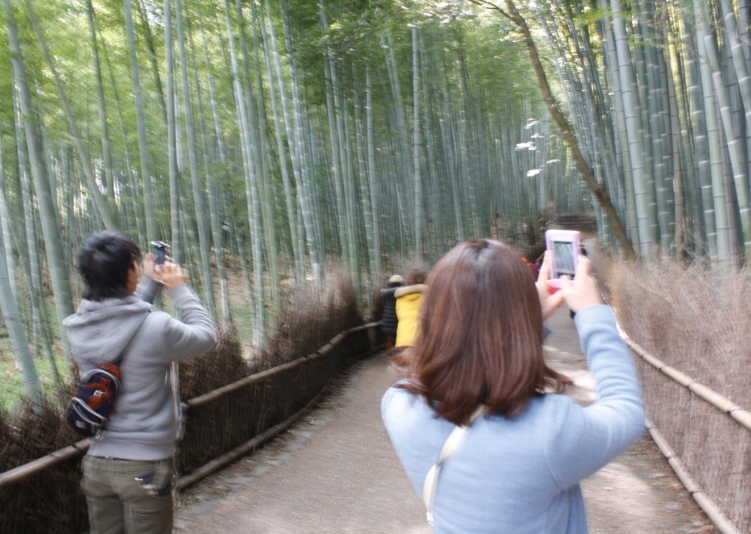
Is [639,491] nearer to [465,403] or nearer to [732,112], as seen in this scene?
[732,112]

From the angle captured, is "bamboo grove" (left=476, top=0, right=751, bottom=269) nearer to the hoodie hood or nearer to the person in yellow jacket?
the person in yellow jacket

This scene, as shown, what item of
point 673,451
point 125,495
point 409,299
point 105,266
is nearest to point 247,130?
point 409,299

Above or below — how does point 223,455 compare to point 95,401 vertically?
below

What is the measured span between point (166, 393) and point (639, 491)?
2.38 meters

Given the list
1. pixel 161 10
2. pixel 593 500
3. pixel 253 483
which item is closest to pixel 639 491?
pixel 593 500

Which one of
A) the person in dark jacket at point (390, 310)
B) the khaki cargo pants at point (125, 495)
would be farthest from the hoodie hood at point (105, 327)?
the person in dark jacket at point (390, 310)

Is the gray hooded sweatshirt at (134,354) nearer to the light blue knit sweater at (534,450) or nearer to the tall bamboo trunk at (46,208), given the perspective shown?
the light blue knit sweater at (534,450)

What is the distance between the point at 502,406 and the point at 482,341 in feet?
0.28

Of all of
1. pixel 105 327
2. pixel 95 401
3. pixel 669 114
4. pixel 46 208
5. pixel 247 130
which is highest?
pixel 247 130

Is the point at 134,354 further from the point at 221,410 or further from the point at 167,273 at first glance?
the point at 221,410

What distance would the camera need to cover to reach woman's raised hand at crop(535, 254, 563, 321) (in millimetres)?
1059

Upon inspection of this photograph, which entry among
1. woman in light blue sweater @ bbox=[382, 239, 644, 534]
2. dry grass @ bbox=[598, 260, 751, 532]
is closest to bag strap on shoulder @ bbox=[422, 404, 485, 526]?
woman in light blue sweater @ bbox=[382, 239, 644, 534]

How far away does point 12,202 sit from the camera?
7.78 meters

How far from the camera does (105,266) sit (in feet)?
5.64
